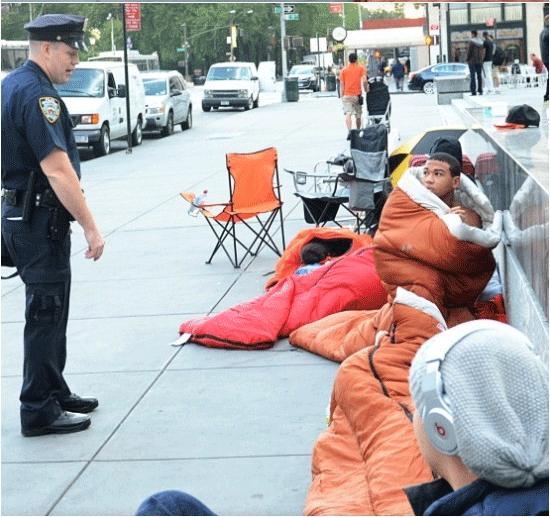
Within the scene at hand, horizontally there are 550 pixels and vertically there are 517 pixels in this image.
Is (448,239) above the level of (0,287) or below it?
above

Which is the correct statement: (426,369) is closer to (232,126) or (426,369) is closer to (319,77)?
(232,126)

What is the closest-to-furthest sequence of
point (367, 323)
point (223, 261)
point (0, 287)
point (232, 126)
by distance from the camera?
point (367, 323), point (0, 287), point (223, 261), point (232, 126)

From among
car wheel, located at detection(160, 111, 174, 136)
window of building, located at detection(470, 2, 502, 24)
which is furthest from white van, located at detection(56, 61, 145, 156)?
window of building, located at detection(470, 2, 502, 24)

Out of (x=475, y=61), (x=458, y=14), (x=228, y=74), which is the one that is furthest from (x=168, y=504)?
(x=458, y=14)

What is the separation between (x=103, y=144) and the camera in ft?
82.0

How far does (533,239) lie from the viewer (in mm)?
5629

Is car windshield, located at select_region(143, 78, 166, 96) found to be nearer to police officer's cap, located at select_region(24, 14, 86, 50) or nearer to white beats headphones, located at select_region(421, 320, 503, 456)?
police officer's cap, located at select_region(24, 14, 86, 50)

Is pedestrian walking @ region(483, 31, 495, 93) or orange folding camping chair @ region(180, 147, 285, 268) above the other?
pedestrian walking @ region(483, 31, 495, 93)

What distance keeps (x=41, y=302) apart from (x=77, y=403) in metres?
0.71

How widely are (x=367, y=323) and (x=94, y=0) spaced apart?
234 centimetres

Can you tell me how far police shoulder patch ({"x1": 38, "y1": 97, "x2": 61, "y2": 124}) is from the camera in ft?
17.2

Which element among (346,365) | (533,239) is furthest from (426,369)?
(533,239)

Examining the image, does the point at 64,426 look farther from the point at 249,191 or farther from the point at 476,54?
the point at 476,54

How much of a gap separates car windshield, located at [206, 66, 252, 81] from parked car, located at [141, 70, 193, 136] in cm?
1070
